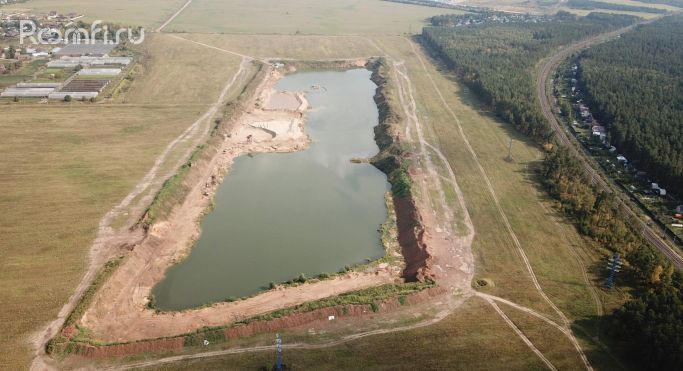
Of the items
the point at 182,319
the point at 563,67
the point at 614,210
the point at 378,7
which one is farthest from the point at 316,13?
the point at 182,319

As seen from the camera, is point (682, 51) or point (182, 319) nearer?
point (182, 319)

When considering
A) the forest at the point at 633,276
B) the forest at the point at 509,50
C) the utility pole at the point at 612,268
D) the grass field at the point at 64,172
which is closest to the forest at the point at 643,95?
the forest at the point at 633,276

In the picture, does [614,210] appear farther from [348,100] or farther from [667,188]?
[348,100]

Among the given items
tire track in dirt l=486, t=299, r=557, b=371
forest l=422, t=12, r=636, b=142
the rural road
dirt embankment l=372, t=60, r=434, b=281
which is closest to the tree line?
forest l=422, t=12, r=636, b=142

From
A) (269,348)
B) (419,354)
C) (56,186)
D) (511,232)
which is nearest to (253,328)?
(269,348)

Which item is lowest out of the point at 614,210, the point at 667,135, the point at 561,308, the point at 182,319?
the point at 182,319

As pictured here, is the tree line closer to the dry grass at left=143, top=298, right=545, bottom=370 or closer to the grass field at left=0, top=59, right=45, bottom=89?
the dry grass at left=143, top=298, right=545, bottom=370
